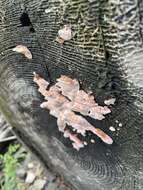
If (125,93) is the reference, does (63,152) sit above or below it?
below

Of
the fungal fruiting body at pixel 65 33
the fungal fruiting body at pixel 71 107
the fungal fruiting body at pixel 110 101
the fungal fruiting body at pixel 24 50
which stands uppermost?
the fungal fruiting body at pixel 65 33

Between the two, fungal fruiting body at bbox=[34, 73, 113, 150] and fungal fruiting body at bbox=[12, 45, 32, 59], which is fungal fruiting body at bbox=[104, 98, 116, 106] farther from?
fungal fruiting body at bbox=[12, 45, 32, 59]

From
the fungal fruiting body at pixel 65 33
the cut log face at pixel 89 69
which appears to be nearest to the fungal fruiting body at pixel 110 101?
the cut log face at pixel 89 69

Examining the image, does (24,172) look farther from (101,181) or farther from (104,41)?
(104,41)

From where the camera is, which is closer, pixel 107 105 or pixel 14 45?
pixel 107 105

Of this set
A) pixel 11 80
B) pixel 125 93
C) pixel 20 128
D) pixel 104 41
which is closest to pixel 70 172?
pixel 20 128

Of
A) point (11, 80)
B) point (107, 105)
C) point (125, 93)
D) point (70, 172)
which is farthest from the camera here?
point (70, 172)

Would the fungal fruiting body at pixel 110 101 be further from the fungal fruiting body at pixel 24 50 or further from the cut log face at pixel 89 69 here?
the fungal fruiting body at pixel 24 50
